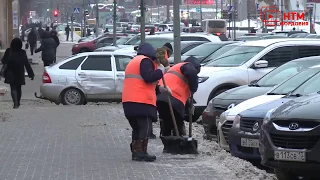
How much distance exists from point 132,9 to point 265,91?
405ft

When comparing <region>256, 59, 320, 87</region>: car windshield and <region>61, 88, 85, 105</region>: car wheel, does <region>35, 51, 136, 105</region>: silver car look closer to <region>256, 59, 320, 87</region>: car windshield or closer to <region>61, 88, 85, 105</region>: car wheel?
<region>61, 88, 85, 105</region>: car wheel

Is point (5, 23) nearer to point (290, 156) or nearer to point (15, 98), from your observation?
point (15, 98)

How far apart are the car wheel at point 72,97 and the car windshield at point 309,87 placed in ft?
32.0

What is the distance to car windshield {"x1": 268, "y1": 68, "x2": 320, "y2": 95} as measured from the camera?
11.9 m

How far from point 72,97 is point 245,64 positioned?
5.24 metres

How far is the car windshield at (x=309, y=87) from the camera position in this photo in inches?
428

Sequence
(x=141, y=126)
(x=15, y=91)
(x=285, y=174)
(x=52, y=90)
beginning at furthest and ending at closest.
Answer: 1. (x=52, y=90)
2. (x=15, y=91)
3. (x=141, y=126)
4. (x=285, y=174)

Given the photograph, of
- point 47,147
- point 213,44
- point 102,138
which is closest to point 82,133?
point 102,138

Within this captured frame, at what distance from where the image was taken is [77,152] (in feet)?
37.6

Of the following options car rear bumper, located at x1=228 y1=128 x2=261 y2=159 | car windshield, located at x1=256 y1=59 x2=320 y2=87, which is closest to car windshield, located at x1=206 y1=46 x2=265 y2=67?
car windshield, located at x1=256 y1=59 x2=320 y2=87

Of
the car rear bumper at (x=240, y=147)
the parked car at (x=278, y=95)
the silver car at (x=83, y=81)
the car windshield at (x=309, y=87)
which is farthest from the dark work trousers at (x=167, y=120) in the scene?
the silver car at (x=83, y=81)

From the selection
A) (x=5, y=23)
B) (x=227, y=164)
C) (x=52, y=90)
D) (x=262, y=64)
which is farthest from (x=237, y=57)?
(x=5, y=23)

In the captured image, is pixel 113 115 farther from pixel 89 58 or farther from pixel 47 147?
pixel 47 147

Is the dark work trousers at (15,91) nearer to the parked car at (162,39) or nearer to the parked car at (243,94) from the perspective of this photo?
the parked car at (243,94)
